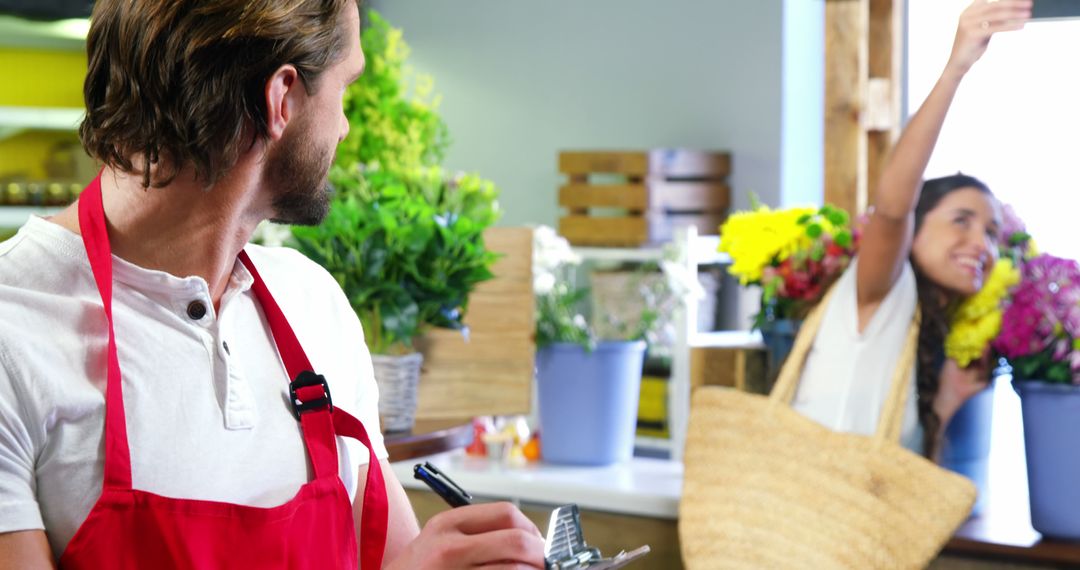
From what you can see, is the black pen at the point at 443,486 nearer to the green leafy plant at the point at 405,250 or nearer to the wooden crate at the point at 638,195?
the green leafy plant at the point at 405,250

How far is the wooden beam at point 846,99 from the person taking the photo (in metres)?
2.56

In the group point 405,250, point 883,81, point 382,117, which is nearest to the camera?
point 405,250

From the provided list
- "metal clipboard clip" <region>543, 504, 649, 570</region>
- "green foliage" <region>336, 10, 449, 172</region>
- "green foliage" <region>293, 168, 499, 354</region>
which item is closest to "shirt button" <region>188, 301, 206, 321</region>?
"metal clipboard clip" <region>543, 504, 649, 570</region>

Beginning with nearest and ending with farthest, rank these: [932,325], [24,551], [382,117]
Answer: [24,551] → [932,325] → [382,117]

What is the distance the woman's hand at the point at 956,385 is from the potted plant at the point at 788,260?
Answer: 265mm

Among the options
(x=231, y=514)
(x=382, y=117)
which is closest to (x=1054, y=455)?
(x=231, y=514)

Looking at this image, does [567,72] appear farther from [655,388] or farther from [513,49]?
[655,388]

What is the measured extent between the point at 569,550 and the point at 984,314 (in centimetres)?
129

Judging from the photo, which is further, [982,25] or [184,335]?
[982,25]

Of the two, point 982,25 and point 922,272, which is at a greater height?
point 982,25

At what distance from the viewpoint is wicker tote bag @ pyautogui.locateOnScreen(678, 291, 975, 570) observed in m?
2.10

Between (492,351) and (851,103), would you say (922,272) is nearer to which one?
(851,103)

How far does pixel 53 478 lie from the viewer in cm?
103

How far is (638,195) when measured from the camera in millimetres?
3941
